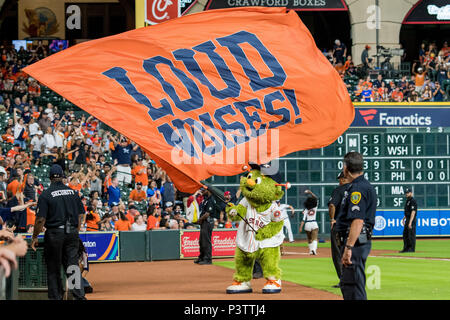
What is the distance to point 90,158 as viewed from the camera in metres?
27.4

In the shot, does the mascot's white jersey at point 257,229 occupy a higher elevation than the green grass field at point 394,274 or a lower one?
higher

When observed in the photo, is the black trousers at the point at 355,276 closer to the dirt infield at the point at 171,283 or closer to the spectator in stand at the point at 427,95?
the dirt infield at the point at 171,283

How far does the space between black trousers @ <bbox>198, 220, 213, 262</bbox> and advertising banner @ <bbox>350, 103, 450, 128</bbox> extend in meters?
10.3

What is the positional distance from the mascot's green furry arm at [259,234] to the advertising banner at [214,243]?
10223mm

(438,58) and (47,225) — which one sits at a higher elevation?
(438,58)

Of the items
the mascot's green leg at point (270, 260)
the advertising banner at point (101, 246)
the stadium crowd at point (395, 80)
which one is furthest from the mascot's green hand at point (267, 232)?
the stadium crowd at point (395, 80)

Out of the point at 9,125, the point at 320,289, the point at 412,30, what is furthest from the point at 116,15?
the point at 320,289

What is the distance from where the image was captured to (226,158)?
1152 centimetres

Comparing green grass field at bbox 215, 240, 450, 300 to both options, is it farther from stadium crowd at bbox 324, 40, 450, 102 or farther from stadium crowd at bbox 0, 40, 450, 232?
stadium crowd at bbox 324, 40, 450, 102

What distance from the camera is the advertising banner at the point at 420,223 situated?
30.6m

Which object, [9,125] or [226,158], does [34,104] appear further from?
[226,158]

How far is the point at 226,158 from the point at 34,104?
70.5ft

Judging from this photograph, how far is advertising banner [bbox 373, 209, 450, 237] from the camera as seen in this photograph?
30594 mm

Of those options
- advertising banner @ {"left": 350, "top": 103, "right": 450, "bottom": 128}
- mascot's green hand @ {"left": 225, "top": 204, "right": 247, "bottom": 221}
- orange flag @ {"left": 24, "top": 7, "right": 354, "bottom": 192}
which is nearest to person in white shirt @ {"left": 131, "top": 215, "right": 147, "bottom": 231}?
advertising banner @ {"left": 350, "top": 103, "right": 450, "bottom": 128}
